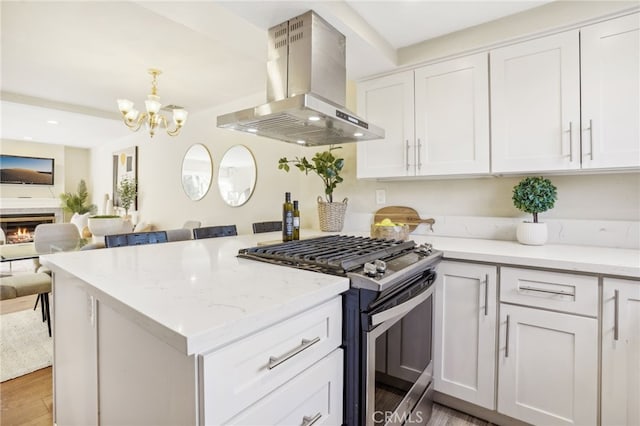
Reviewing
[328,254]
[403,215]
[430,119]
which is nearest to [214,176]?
[403,215]

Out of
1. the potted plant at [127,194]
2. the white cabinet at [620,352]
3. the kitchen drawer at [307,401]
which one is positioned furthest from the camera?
the potted plant at [127,194]

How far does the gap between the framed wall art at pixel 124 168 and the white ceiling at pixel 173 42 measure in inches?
59.5

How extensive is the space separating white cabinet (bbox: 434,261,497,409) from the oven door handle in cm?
27

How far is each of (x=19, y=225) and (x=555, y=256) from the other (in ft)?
30.2

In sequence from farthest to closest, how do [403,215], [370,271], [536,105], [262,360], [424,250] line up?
[403,215], [536,105], [424,250], [370,271], [262,360]

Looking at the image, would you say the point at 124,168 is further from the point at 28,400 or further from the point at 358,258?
the point at 358,258

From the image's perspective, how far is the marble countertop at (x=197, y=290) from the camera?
2.12 feet

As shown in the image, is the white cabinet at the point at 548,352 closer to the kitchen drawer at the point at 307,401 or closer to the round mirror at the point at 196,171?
the kitchen drawer at the point at 307,401

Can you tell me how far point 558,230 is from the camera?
187 centimetres

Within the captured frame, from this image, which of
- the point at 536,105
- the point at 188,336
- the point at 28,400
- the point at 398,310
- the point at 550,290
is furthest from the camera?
the point at 28,400

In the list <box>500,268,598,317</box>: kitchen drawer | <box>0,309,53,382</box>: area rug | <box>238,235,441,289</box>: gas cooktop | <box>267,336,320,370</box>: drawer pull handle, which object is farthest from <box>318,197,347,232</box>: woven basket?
<box>0,309,53,382</box>: area rug

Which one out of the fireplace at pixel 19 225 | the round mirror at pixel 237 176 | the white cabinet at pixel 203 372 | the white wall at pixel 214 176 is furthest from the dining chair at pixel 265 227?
the fireplace at pixel 19 225

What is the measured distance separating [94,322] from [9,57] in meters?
3.11

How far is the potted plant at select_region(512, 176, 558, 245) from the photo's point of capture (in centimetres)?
175
